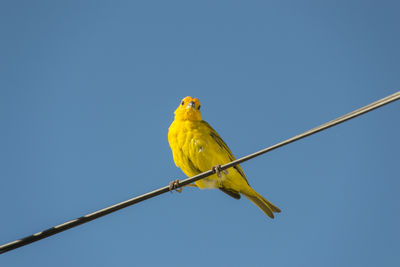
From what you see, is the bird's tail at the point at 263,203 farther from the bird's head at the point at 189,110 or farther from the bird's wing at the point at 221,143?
the bird's head at the point at 189,110

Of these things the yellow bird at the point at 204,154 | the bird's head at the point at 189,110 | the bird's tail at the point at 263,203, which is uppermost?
the bird's head at the point at 189,110

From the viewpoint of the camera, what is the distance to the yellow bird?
7.61m

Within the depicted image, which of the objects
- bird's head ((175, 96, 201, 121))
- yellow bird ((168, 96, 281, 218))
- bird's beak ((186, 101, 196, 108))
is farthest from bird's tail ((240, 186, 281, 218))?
bird's beak ((186, 101, 196, 108))

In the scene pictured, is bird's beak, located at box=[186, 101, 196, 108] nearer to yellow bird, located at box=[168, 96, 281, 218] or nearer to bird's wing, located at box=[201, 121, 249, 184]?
yellow bird, located at box=[168, 96, 281, 218]

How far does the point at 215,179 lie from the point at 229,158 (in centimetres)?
49

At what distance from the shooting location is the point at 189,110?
8320 millimetres

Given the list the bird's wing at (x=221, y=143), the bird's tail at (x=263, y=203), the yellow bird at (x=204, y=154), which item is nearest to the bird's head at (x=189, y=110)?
the yellow bird at (x=204, y=154)

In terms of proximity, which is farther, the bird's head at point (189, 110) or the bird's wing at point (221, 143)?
the bird's head at point (189, 110)

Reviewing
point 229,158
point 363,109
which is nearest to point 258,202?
point 229,158

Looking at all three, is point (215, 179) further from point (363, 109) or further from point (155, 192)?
point (363, 109)

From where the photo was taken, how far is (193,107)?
8383mm

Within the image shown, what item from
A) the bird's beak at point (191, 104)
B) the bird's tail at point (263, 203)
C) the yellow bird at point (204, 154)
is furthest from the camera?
the bird's beak at point (191, 104)

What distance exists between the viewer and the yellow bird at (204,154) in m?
7.61

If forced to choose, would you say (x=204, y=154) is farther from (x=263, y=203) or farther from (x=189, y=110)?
(x=263, y=203)
